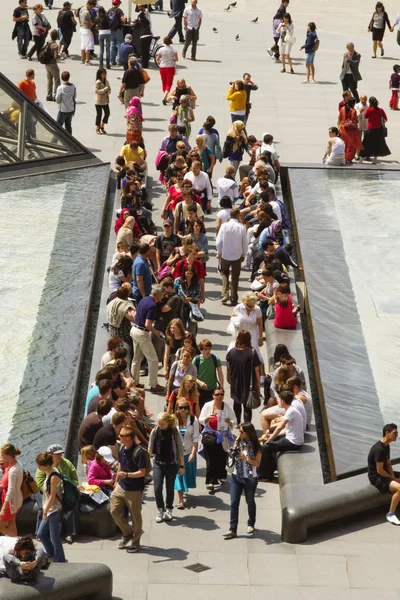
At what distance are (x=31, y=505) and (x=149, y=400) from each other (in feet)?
Result: 10.9

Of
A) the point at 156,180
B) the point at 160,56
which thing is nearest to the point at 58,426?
the point at 156,180

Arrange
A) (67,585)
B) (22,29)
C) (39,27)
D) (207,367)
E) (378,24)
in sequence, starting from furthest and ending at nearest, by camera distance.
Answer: (378,24) → (22,29) → (39,27) → (207,367) → (67,585)

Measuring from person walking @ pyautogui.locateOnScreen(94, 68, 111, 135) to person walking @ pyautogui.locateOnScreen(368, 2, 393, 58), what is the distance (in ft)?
29.3

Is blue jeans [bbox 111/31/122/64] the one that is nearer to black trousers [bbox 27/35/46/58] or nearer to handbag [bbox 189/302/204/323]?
black trousers [bbox 27/35/46/58]

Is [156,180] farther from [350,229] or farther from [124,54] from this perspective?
[124,54]

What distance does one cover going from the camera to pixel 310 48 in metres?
30.8

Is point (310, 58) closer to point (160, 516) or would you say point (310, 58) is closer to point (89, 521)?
point (160, 516)

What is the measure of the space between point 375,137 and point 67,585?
15199mm

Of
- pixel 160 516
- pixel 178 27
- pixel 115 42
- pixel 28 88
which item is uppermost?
pixel 28 88

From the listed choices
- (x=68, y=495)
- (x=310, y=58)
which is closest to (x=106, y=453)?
(x=68, y=495)

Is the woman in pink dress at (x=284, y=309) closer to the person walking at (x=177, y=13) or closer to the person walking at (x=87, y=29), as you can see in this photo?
the person walking at (x=87, y=29)

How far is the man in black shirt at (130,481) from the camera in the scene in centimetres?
1223

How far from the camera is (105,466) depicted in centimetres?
1295

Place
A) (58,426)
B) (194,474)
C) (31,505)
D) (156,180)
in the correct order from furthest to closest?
(156,180)
(58,426)
(194,474)
(31,505)
